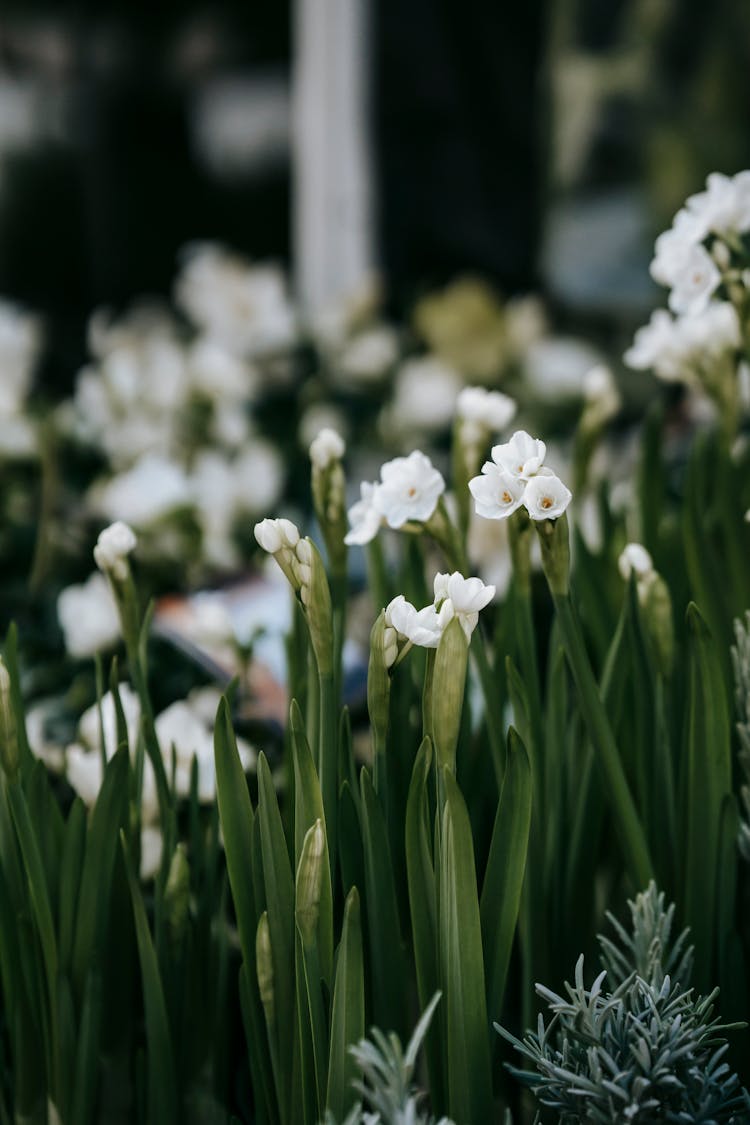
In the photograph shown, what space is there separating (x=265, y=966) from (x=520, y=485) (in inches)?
12.7

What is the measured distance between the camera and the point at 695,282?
83 centimetres

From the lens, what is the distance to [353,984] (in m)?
0.62

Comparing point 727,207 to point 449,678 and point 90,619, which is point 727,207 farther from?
point 90,619

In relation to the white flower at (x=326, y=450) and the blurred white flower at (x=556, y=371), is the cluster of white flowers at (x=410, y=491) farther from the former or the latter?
the blurred white flower at (x=556, y=371)

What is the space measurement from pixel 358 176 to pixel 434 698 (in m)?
1.94

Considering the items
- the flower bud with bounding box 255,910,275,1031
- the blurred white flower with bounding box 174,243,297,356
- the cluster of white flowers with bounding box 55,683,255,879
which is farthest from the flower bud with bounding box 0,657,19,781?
the blurred white flower with bounding box 174,243,297,356

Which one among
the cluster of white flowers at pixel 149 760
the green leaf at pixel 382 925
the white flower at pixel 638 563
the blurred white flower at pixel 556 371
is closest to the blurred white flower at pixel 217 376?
the blurred white flower at pixel 556 371

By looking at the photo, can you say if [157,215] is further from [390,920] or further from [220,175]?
[390,920]

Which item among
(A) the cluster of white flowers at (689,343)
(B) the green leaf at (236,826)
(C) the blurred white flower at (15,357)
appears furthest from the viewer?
(C) the blurred white flower at (15,357)

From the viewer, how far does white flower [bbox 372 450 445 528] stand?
740mm

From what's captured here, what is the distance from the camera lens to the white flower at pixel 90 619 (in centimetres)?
111

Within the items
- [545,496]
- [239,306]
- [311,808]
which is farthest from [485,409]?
[239,306]

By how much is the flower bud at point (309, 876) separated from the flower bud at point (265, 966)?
0.04m

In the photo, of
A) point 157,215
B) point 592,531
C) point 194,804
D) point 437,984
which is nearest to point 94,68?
point 157,215
